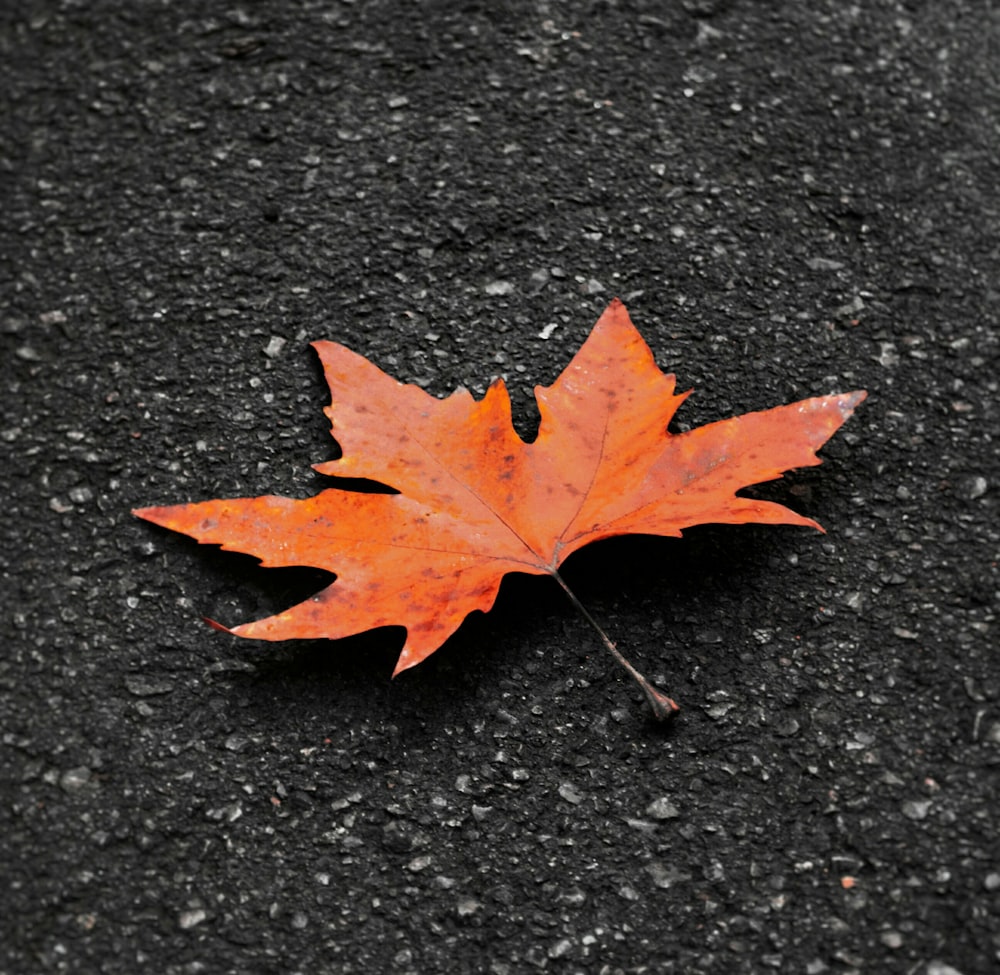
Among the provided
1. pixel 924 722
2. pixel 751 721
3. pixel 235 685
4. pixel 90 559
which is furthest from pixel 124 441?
pixel 924 722

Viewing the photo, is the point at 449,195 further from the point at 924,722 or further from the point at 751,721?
the point at 924,722

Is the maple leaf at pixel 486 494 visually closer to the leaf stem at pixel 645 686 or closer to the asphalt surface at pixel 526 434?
the leaf stem at pixel 645 686

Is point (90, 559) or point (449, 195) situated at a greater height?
point (449, 195)

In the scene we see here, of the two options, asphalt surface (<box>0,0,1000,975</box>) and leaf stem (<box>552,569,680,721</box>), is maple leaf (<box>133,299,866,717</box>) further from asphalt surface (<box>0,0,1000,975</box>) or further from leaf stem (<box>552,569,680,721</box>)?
asphalt surface (<box>0,0,1000,975</box>)

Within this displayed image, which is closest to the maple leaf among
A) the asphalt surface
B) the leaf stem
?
the leaf stem

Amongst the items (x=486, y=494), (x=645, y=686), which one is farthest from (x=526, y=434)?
(x=645, y=686)

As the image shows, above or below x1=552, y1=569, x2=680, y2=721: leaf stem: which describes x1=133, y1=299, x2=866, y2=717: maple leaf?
above
